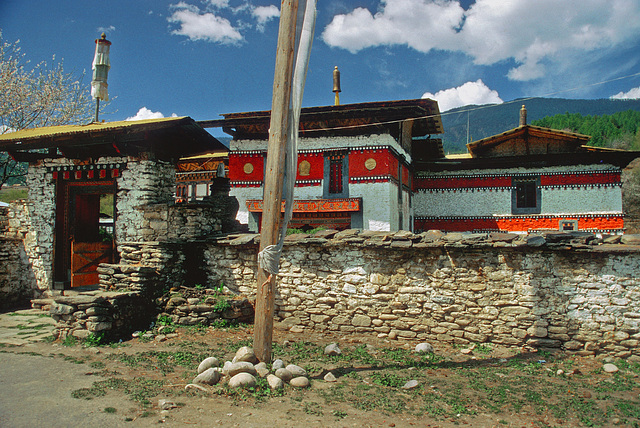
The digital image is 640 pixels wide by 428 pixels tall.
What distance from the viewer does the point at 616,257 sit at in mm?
6469

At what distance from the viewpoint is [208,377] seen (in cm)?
512

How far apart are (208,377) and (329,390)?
164cm

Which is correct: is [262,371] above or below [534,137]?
below

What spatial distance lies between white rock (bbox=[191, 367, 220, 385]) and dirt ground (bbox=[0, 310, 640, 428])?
128 millimetres

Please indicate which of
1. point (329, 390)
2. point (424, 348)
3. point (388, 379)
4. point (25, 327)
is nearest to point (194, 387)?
point (329, 390)

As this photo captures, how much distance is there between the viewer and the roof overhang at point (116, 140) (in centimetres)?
922

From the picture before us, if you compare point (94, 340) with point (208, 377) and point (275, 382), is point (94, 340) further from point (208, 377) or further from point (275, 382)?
point (275, 382)

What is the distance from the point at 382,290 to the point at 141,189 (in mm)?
6495

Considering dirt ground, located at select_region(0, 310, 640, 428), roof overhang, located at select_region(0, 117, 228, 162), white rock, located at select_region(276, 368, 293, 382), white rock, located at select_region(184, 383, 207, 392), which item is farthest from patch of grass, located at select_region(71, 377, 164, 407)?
roof overhang, located at select_region(0, 117, 228, 162)

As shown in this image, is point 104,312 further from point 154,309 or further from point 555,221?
point 555,221

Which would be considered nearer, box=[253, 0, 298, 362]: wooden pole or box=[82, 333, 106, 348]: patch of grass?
box=[253, 0, 298, 362]: wooden pole

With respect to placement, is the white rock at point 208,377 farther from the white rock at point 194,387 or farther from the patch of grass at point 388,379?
the patch of grass at point 388,379

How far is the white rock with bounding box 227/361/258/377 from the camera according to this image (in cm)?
522

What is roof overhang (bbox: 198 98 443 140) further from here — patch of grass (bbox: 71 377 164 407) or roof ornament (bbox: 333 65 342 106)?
patch of grass (bbox: 71 377 164 407)
